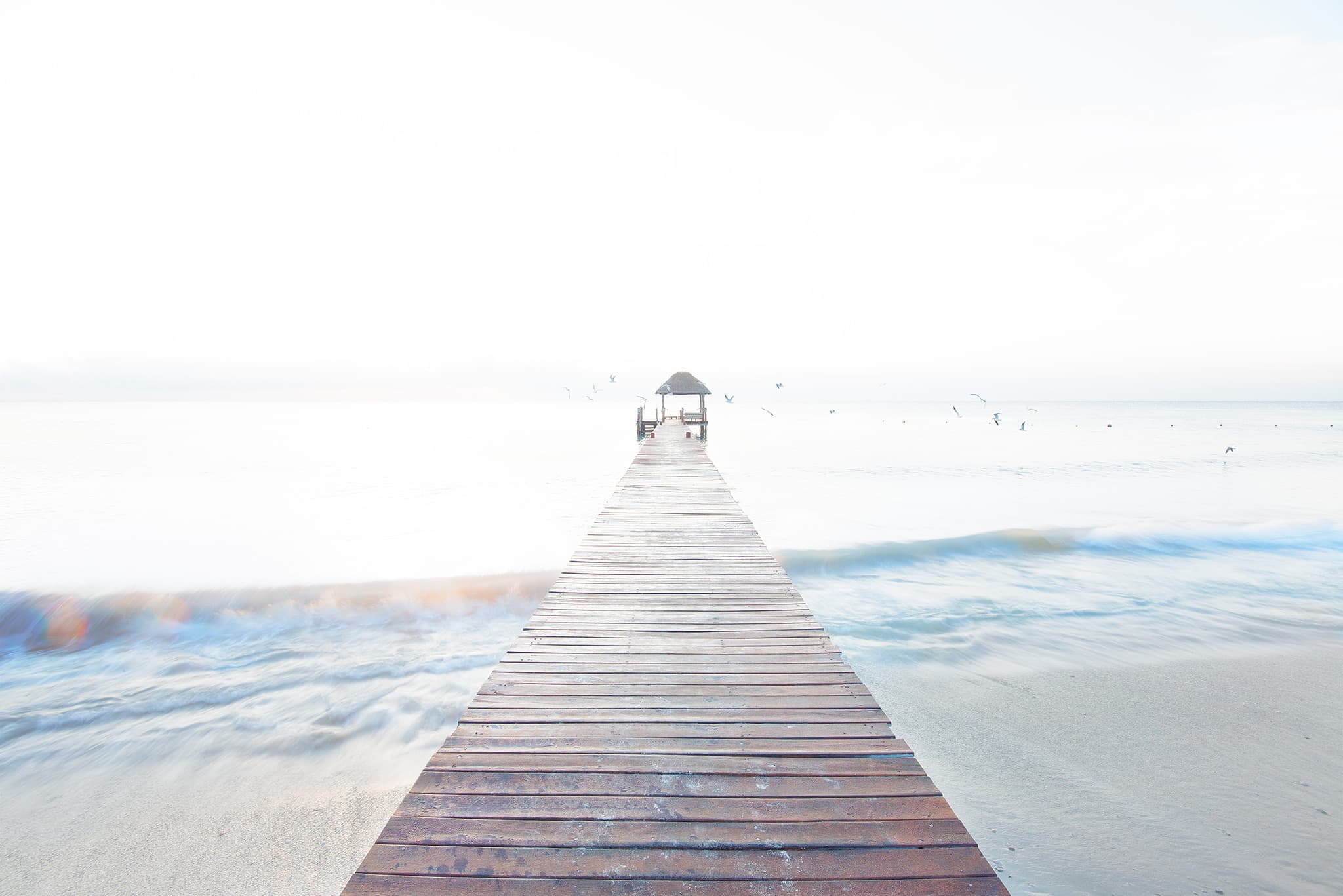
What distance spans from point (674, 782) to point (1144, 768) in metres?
5.02

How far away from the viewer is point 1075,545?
14562mm

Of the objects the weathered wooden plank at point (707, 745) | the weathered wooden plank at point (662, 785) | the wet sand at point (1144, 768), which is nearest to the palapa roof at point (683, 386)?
the wet sand at point (1144, 768)

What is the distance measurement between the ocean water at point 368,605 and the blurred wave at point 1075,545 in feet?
0.35

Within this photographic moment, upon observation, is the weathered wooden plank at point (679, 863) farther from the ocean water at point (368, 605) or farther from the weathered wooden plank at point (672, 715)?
the ocean water at point (368, 605)

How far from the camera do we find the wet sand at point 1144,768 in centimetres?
411

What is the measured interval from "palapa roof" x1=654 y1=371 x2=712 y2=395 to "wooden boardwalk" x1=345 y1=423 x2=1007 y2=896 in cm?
2154

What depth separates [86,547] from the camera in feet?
47.0

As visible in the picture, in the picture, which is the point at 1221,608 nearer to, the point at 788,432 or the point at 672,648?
the point at 672,648

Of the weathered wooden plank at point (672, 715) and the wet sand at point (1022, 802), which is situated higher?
the weathered wooden plank at point (672, 715)

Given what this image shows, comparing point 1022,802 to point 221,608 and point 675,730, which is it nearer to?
point 675,730

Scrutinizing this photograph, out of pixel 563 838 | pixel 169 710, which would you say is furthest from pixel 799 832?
pixel 169 710

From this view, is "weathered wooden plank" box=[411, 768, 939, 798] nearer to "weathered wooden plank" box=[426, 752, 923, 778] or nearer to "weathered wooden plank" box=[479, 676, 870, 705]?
"weathered wooden plank" box=[426, 752, 923, 778]

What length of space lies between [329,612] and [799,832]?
32.6 feet

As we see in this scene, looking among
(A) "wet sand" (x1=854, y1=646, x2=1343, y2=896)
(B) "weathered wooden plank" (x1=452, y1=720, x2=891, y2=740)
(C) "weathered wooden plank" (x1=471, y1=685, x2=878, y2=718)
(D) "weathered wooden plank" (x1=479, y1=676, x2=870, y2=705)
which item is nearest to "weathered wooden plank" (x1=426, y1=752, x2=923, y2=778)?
(B) "weathered wooden plank" (x1=452, y1=720, x2=891, y2=740)
